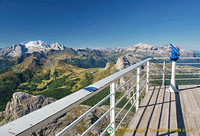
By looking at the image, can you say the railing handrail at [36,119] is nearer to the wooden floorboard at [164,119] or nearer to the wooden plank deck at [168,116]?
the wooden plank deck at [168,116]

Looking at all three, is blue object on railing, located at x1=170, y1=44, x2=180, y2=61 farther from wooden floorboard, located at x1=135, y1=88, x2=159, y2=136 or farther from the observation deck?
wooden floorboard, located at x1=135, y1=88, x2=159, y2=136

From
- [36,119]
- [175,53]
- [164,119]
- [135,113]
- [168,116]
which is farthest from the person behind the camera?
[175,53]

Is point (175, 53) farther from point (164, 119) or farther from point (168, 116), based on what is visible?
point (164, 119)

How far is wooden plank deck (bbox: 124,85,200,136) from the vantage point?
127 inches

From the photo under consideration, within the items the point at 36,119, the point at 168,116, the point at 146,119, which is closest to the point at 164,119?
the point at 168,116

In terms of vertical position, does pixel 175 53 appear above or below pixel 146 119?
above

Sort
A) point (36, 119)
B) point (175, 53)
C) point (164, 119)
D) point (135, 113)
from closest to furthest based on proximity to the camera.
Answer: point (36, 119), point (164, 119), point (135, 113), point (175, 53)

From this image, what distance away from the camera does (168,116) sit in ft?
12.7

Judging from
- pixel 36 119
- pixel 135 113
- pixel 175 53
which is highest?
pixel 175 53

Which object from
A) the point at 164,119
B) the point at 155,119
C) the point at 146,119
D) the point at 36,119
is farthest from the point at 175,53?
the point at 36,119

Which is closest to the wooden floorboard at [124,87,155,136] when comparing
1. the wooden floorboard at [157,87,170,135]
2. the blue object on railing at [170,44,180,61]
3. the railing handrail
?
the wooden floorboard at [157,87,170,135]

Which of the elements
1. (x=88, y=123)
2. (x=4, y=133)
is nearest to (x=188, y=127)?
(x=4, y=133)

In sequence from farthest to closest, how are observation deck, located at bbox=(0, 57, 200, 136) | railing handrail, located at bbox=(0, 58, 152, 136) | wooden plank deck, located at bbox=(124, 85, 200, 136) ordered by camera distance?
wooden plank deck, located at bbox=(124, 85, 200, 136) → observation deck, located at bbox=(0, 57, 200, 136) → railing handrail, located at bbox=(0, 58, 152, 136)

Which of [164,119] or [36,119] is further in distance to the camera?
[164,119]
